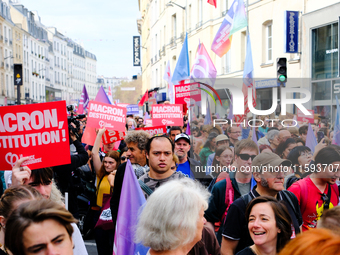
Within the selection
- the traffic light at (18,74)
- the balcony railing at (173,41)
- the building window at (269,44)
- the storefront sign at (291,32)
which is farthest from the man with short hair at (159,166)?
the balcony railing at (173,41)

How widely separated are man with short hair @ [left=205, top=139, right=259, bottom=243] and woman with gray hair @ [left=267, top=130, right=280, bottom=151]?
0.80 ft

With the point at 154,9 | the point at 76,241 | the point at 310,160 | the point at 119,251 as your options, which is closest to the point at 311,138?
the point at 310,160

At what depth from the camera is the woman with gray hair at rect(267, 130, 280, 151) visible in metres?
4.35

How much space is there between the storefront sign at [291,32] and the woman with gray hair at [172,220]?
44.1 ft

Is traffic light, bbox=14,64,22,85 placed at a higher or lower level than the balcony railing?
lower

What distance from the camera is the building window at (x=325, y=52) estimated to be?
1309cm

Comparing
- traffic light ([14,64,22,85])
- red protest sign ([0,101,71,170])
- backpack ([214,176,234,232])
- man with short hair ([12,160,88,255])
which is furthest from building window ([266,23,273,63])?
man with short hair ([12,160,88,255])

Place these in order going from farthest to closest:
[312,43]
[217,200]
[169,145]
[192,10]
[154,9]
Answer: [154,9]
[192,10]
[312,43]
[169,145]
[217,200]

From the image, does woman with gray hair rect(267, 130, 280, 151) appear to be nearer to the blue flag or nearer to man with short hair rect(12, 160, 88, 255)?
man with short hair rect(12, 160, 88, 255)

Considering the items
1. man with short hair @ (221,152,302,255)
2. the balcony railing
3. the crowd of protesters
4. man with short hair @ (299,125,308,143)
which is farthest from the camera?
the balcony railing

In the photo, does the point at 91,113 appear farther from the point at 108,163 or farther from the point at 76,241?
the point at 76,241

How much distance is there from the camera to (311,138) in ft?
15.2

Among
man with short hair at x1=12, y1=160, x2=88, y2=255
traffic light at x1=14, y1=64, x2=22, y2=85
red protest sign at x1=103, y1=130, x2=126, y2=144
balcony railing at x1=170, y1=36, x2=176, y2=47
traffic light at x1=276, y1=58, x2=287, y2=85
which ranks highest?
balcony railing at x1=170, y1=36, x2=176, y2=47

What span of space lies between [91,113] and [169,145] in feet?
9.85
